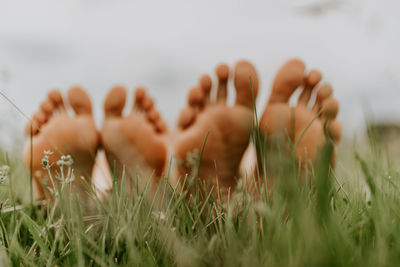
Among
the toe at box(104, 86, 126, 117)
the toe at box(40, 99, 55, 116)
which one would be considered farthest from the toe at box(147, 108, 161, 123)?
the toe at box(40, 99, 55, 116)

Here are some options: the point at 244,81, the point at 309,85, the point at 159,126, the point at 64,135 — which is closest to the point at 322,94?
the point at 309,85

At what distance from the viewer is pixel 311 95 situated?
123 centimetres

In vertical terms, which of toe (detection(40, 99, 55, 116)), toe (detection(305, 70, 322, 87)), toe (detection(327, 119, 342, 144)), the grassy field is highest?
toe (detection(305, 70, 322, 87))

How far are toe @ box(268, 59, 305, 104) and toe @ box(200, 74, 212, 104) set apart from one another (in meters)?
0.20

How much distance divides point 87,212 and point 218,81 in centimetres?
57

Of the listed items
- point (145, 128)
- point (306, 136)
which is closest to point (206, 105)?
point (145, 128)

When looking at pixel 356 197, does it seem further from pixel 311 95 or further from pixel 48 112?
pixel 48 112

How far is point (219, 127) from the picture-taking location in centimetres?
117

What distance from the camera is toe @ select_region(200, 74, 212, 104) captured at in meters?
1.22

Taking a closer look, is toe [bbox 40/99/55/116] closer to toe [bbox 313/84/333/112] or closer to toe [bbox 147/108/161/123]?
toe [bbox 147/108/161/123]

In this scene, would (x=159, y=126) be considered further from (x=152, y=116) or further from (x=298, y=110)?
(x=298, y=110)

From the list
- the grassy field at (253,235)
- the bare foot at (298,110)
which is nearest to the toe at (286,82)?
the bare foot at (298,110)

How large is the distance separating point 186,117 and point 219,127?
0.12 m

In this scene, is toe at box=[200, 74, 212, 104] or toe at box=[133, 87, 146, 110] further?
toe at box=[133, 87, 146, 110]
